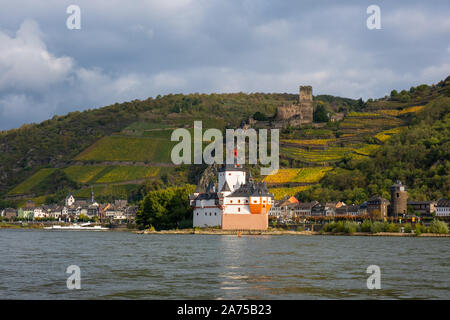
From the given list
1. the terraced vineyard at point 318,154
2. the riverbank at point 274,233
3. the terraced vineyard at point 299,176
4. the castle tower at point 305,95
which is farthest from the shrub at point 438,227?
the castle tower at point 305,95

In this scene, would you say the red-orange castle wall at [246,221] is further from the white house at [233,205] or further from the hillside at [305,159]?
the hillside at [305,159]

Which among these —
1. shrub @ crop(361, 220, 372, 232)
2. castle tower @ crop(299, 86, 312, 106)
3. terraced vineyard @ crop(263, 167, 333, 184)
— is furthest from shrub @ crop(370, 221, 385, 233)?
castle tower @ crop(299, 86, 312, 106)

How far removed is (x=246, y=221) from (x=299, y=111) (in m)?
93.3

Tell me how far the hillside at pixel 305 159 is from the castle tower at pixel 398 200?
27.2ft

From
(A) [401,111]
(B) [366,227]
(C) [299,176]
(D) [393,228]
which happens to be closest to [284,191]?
(C) [299,176]

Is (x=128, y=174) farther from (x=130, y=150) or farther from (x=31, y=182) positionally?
(x=31, y=182)

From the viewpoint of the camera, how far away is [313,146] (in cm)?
12581

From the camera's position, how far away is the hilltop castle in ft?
530

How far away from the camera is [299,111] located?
170000 millimetres

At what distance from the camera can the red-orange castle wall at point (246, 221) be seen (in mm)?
80312

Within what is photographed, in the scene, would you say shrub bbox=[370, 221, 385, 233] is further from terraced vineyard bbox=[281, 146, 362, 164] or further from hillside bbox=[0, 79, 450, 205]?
terraced vineyard bbox=[281, 146, 362, 164]

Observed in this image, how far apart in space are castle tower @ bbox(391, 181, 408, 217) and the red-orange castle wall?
18.2 m

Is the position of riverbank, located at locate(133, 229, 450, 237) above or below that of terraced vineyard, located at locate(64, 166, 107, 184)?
below
